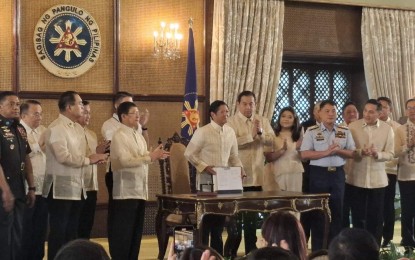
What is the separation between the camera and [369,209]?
7.87 m

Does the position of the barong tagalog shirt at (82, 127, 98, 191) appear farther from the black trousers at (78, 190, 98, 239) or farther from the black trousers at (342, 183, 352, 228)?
the black trousers at (342, 183, 352, 228)

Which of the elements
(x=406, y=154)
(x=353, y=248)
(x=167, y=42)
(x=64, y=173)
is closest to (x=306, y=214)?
Answer: (x=406, y=154)

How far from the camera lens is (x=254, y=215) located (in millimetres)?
7453

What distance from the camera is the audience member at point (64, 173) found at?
6.36 meters

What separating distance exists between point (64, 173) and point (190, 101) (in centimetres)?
269

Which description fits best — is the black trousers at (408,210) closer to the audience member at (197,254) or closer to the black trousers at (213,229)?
the black trousers at (213,229)

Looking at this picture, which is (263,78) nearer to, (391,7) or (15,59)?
(391,7)

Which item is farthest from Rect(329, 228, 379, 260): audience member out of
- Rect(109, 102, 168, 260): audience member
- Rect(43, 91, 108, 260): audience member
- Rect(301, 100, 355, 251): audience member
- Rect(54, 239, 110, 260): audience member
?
Rect(301, 100, 355, 251): audience member

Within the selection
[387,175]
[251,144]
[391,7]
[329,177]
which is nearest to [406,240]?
[387,175]

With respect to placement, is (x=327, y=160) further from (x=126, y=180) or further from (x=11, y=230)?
(x=11, y=230)

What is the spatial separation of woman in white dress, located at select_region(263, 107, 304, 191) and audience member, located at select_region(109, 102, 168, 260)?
1323 mm

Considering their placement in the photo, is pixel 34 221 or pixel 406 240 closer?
pixel 34 221

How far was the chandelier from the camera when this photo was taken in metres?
9.12

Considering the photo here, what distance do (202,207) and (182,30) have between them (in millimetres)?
3446
